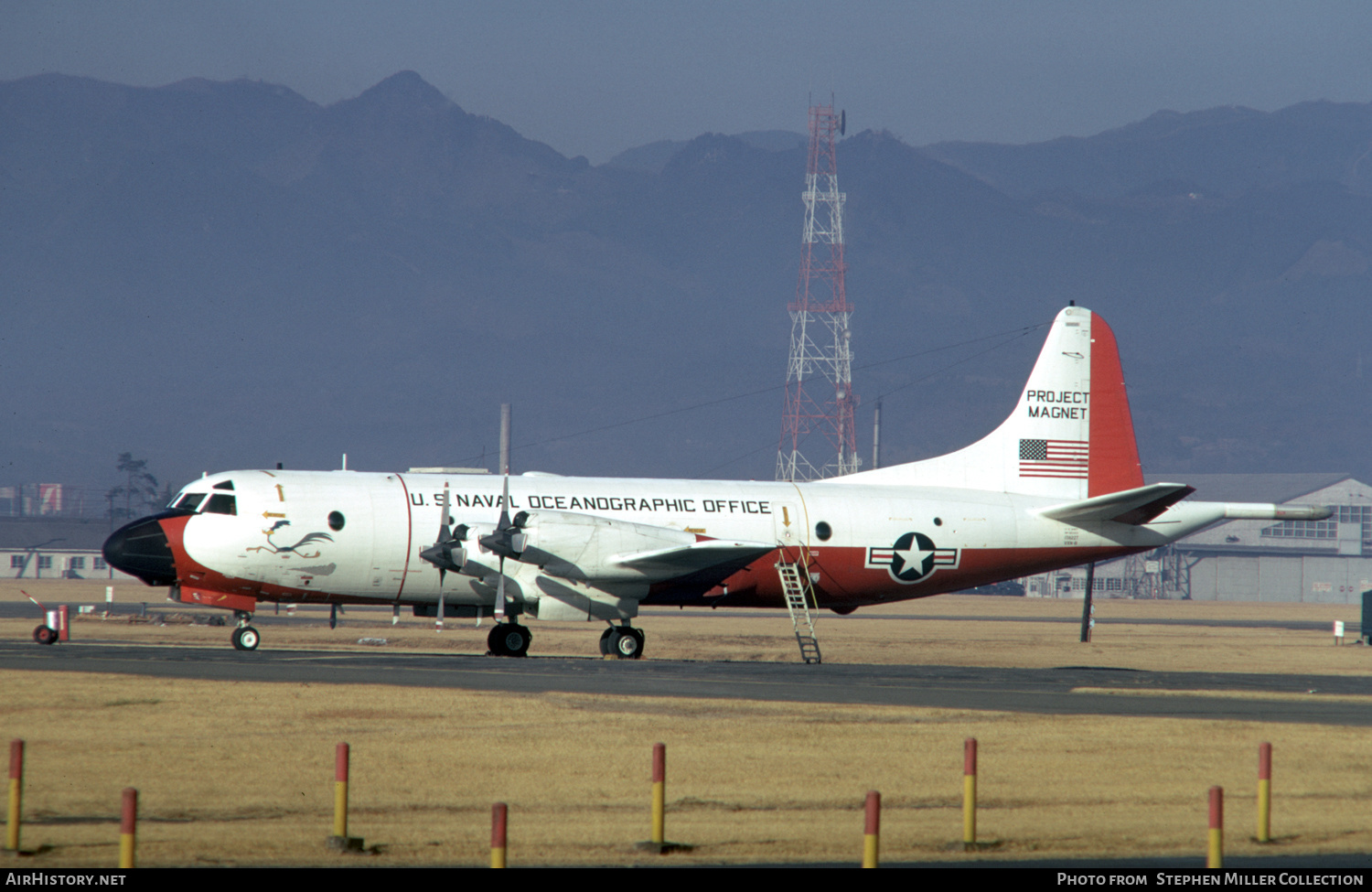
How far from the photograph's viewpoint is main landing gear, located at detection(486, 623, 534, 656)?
35156 mm

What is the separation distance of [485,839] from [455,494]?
67.1 feet

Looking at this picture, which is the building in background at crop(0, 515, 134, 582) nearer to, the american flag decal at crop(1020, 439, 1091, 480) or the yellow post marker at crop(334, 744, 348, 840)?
the american flag decal at crop(1020, 439, 1091, 480)

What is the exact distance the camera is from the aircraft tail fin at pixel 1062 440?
40750mm

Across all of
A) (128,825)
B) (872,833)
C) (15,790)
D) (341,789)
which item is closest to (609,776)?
(341,789)

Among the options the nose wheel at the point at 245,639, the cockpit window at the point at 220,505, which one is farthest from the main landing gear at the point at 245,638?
the cockpit window at the point at 220,505

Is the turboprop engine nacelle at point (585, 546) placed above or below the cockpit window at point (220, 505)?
below

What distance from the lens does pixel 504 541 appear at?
111ft

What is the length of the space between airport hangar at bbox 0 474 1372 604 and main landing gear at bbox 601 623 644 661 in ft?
390

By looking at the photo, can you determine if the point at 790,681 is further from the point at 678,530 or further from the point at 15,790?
the point at 15,790

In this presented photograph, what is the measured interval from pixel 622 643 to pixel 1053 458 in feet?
45.2

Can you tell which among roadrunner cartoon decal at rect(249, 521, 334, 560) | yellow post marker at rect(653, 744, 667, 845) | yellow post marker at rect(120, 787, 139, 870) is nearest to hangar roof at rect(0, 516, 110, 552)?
roadrunner cartoon decal at rect(249, 521, 334, 560)

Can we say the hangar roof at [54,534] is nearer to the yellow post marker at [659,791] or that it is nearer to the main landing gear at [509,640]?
the main landing gear at [509,640]

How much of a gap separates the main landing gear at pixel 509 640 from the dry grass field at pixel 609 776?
8.83 metres

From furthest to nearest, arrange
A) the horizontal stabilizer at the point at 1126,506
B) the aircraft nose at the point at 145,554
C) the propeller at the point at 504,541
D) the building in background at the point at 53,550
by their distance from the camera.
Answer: the building in background at the point at 53,550 → the horizontal stabilizer at the point at 1126,506 → the aircraft nose at the point at 145,554 → the propeller at the point at 504,541
